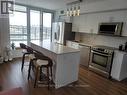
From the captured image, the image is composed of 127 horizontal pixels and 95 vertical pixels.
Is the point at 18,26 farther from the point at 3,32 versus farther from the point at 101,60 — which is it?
the point at 101,60

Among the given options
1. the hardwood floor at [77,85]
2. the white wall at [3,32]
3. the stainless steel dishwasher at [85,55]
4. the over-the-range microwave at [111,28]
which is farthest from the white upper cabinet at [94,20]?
the white wall at [3,32]

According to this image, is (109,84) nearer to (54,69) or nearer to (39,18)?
(54,69)

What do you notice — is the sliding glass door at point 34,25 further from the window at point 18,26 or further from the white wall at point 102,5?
the white wall at point 102,5

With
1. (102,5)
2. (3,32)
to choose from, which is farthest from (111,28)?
(3,32)

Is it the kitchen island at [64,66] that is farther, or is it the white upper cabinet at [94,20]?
the white upper cabinet at [94,20]

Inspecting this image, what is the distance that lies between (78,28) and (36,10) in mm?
2513

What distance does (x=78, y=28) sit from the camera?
5.06m

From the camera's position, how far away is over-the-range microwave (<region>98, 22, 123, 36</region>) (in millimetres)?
3405

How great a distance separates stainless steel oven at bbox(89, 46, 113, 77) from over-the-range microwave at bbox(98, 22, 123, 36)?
1.79ft

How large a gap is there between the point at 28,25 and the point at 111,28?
157 inches

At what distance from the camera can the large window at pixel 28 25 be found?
526 centimetres

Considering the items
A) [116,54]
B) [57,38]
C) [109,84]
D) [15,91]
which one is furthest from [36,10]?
[15,91]

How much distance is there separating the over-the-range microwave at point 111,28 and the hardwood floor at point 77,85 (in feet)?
5.02

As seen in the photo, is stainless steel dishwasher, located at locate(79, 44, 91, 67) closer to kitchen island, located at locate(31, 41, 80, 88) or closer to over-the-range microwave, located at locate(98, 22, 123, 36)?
over-the-range microwave, located at locate(98, 22, 123, 36)
